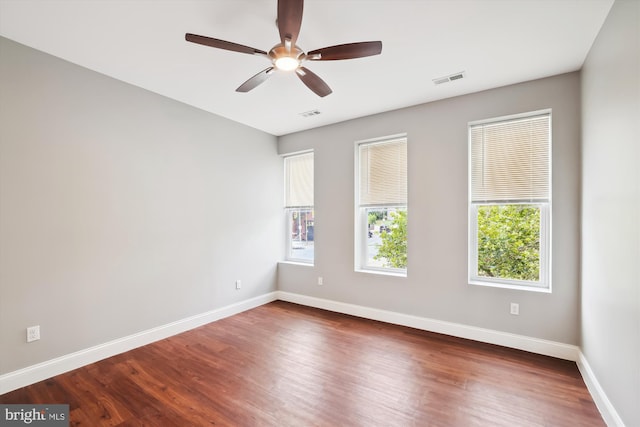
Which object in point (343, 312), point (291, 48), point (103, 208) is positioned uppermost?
point (291, 48)

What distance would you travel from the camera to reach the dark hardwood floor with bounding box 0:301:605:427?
2.07 meters

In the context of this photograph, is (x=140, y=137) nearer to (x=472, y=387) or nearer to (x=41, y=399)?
(x=41, y=399)

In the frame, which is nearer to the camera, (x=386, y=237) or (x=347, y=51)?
(x=347, y=51)

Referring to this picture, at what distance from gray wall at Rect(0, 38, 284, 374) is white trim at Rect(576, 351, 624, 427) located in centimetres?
396

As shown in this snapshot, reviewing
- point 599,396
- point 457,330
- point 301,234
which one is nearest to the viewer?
point 599,396

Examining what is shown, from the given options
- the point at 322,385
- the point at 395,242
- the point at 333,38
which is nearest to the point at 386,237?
→ the point at 395,242

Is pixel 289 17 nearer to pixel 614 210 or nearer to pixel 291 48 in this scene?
pixel 291 48

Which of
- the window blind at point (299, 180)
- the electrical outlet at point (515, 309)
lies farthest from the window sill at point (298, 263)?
the electrical outlet at point (515, 309)

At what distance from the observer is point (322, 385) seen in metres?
2.45

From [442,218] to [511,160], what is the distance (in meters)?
0.95

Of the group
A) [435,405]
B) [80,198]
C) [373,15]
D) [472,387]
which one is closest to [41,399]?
[80,198]

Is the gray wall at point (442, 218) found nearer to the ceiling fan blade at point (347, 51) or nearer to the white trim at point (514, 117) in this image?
the white trim at point (514, 117)

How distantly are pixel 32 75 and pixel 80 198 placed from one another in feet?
3.57

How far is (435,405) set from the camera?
219 cm
